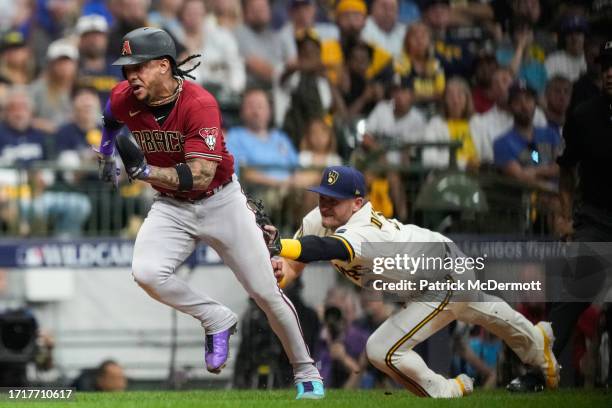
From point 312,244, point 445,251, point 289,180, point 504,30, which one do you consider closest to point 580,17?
point 504,30

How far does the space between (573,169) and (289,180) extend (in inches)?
119

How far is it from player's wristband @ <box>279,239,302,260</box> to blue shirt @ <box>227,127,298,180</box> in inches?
163

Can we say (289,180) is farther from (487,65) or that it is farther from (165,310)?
(487,65)

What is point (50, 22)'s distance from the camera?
12.7 metres

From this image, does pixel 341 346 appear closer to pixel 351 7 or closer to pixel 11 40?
pixel 351 7

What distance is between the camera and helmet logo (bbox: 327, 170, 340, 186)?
25.9 ft

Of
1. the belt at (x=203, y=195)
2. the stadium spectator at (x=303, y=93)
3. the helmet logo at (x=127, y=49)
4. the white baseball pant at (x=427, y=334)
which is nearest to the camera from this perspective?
the helmet logo at (x=127, y=49)

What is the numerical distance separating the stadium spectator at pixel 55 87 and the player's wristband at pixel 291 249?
5.09 meters

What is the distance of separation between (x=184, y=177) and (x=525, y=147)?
538 cm

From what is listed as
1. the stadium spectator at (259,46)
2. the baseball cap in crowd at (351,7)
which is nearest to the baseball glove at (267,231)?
the stadium spectator at (259,46)

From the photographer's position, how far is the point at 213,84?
12219 millimetres

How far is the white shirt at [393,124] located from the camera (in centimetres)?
1170

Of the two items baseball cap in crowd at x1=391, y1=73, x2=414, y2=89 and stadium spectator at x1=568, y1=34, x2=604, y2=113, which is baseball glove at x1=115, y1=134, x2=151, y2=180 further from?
baseball cap in crowd at x1=391, y1=73, x2=414, y2=89

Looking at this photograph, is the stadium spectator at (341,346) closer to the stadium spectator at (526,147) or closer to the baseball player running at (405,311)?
the stadium spectator at (526,147)
